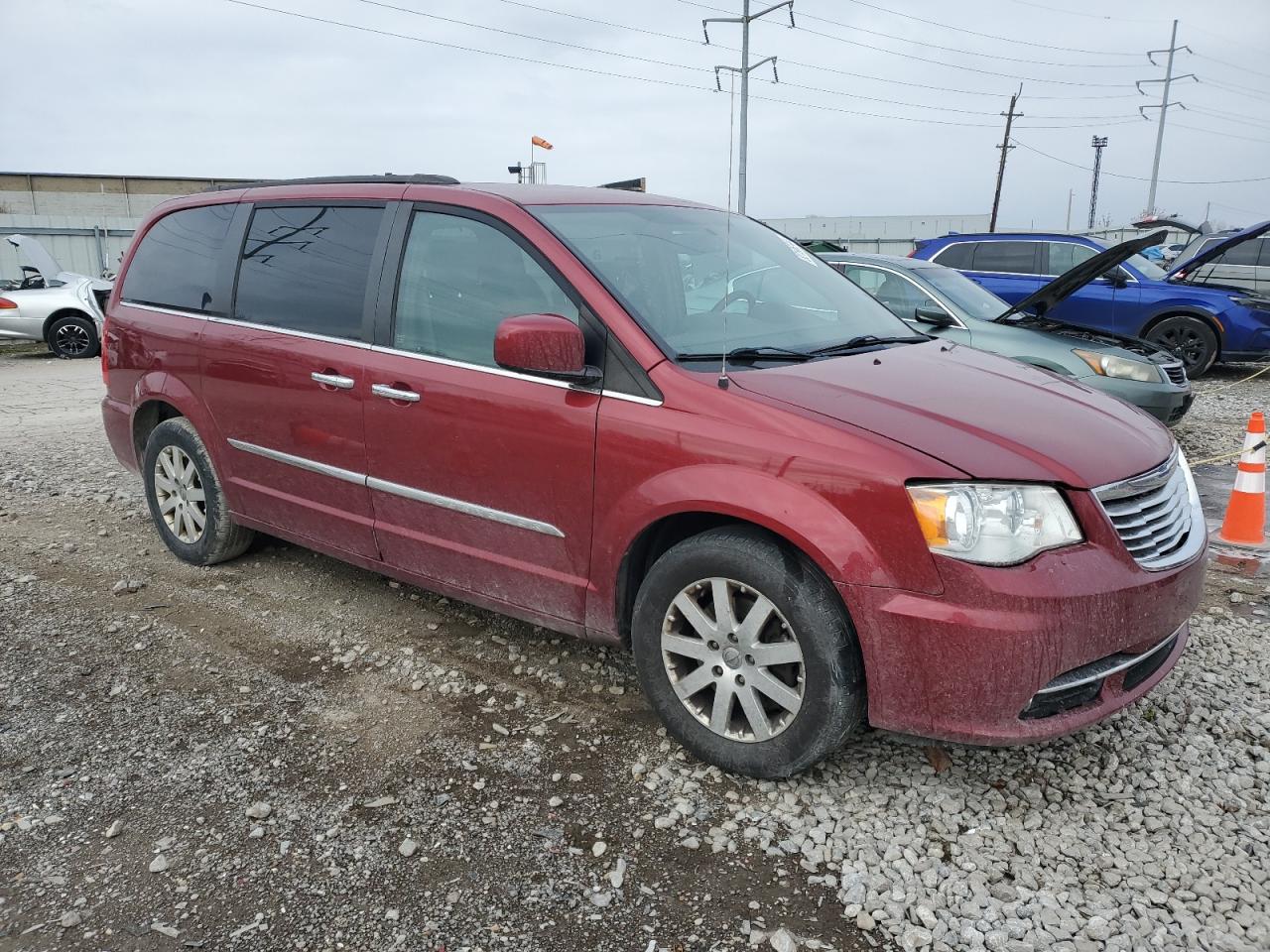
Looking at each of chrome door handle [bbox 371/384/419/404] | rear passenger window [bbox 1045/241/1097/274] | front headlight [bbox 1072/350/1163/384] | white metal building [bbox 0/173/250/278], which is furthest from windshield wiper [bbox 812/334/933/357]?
white metal building [bbox 0/173/250/278]

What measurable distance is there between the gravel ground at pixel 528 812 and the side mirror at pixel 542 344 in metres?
1.27

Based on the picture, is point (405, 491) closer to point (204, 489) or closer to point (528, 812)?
point (528, 812)

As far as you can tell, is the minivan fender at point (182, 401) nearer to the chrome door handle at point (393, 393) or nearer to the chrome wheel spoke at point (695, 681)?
the chrome door handle at point (393, 393)

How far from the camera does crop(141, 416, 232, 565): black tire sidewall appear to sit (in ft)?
14.9

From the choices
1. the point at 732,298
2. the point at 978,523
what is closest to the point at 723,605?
the point at 978,523

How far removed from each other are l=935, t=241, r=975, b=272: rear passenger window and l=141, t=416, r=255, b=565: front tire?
966 centimetres

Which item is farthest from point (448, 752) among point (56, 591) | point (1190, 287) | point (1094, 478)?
point (1190, 287)

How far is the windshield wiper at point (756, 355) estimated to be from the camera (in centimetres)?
304

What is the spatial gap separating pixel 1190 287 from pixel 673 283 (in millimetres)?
10037

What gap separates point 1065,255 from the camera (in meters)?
11.5

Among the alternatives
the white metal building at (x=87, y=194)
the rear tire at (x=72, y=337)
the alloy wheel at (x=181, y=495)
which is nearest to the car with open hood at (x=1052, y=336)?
the alloy wheel at (x=181, y=495)

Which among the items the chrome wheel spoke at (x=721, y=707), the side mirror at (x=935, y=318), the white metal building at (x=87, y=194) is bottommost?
the chrome wheel spoke at (x=721, y=707)

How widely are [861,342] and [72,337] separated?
1506 cm

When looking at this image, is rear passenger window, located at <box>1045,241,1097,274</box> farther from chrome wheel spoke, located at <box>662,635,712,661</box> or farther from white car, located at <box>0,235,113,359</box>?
white car, located at <box>0,235,113,359</box>
